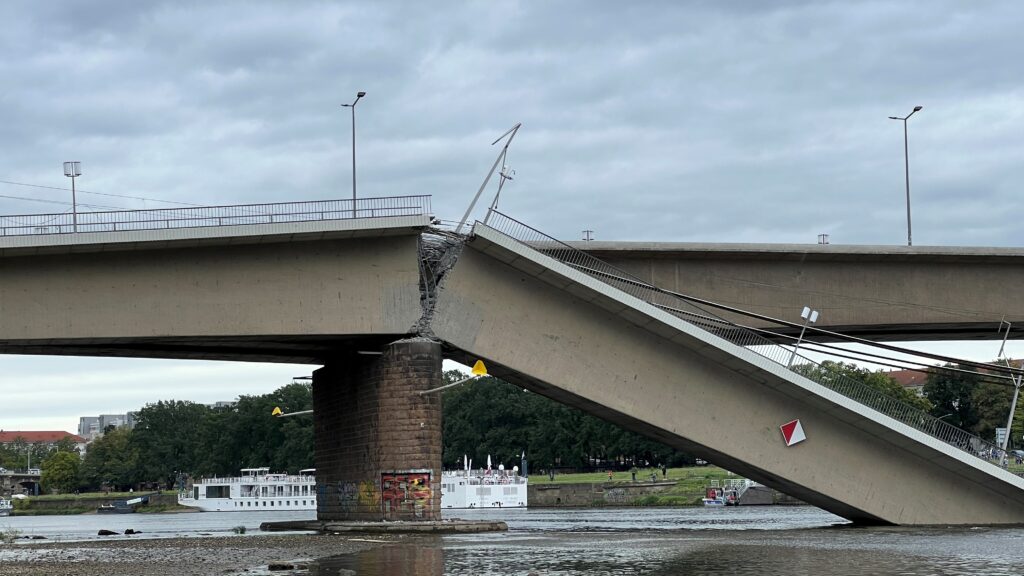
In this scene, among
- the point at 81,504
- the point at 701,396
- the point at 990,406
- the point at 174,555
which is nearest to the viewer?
the point at 174,555

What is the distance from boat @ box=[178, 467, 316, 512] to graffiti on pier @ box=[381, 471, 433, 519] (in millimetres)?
73651

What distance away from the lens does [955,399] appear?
118 meters

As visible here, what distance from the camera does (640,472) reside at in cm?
12556

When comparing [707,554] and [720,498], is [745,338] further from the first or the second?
[720,498]

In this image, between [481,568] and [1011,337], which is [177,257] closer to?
[481,568]

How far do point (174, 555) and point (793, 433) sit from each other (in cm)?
1887

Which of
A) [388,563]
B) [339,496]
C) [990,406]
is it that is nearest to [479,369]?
[339,496]

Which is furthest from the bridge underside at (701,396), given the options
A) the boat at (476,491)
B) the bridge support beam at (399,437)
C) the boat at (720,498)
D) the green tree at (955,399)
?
the green tree at (955,399)

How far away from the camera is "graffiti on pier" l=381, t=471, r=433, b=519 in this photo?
38.2 meters

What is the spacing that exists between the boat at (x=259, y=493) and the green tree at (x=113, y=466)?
58.4 metres

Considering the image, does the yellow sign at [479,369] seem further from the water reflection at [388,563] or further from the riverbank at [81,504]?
the riverbank at [81,504]

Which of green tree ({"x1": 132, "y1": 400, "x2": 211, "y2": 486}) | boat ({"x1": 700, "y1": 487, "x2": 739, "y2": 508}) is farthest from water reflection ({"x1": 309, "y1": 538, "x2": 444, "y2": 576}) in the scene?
green tree ({"x1": 132, "y1": 400, "x2": 211, "y2": 486})

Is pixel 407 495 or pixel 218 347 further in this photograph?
pixel 218 347

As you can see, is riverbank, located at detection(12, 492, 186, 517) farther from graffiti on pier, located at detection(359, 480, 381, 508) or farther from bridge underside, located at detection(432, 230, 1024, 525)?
bridge underside, located at detection(432, 230, 1024, 525)
